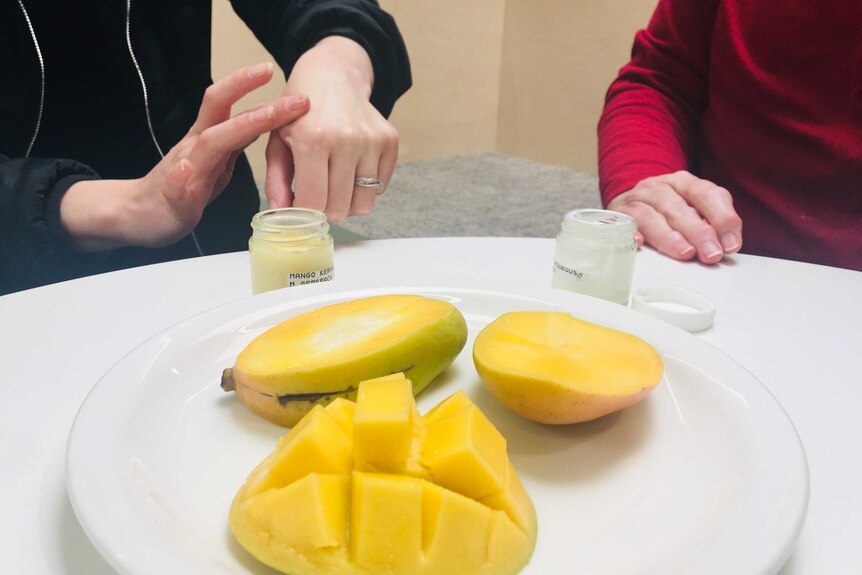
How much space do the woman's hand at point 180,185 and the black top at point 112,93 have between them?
3 centimetres

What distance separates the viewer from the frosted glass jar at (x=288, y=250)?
54 centimetres

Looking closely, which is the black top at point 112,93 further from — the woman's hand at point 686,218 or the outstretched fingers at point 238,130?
the woman's hand at point 686,218

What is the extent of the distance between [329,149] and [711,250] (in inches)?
15.6

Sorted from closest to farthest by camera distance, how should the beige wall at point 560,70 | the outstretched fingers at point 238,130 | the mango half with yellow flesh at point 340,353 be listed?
the mango half with yellow flesh at point 340,353, the outstretched fingers at point 238,130, the beige wall at point 560,70

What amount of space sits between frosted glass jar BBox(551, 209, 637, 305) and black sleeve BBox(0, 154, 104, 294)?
500 millimetres

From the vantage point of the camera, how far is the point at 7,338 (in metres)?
0.50

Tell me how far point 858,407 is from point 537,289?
8.9 inches

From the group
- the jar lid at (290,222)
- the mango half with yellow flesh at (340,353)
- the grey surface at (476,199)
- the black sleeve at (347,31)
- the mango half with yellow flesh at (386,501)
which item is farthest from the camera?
the grey surface at (476,199)

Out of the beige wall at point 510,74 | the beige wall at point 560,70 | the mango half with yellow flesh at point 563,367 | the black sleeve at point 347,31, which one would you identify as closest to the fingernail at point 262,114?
the black sleeve at point 347,31

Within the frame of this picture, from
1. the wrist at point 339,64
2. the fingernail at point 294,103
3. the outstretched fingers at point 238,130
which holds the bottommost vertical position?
Answer: the outstretched fingers at point 238,130

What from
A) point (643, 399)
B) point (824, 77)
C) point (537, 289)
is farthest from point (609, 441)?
point (824, 77)

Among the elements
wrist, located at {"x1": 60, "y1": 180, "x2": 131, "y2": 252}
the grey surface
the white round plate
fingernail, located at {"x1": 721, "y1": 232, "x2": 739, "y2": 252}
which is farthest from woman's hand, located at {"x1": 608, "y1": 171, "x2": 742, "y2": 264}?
the grey surface

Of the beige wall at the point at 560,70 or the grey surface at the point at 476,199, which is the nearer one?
the grey surface at the point at 476,199

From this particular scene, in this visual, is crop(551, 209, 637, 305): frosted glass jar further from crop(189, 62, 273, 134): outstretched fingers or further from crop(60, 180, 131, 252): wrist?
crop(60, 180, 131, 252): wrist
